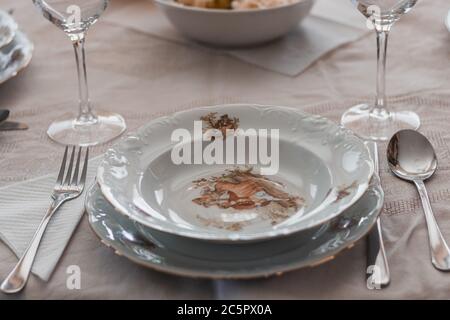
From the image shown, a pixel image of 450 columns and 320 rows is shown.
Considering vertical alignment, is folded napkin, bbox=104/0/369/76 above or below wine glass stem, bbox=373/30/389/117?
below

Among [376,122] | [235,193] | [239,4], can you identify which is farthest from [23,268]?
[239,4]

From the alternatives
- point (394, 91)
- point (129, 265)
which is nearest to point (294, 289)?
point (129, 265)

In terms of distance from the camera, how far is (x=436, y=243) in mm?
A: 566

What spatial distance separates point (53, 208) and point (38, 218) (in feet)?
0.05

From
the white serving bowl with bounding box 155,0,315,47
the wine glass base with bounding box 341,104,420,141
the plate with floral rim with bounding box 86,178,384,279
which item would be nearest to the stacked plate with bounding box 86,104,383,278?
the plate with floral rim with bounding box 86,178,384,279

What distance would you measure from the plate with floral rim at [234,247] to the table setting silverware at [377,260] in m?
0.02

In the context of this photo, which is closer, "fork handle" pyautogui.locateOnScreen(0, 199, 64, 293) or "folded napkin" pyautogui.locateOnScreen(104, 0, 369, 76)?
"fork handle" pyautogui.locateOnScreen(0, 199, 64, 293)

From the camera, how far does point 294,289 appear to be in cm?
53

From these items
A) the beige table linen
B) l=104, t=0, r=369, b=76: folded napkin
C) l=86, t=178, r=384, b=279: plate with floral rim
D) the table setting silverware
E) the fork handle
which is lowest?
l=104, t=0, r=369, b=76: folded napkin

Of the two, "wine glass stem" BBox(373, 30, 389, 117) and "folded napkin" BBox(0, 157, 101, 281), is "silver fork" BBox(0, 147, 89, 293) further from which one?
"wine glass stem" BBox(373, 30, 389, 117)

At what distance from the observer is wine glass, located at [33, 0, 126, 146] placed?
76cm


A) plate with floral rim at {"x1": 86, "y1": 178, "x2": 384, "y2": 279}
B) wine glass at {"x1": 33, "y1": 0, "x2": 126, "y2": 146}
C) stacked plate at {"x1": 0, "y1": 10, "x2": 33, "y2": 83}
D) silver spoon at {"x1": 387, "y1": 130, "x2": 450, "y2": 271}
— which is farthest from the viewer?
stacked plate at {"x1": 0, "y1": 10, "x2": 33, "y2": 83}
